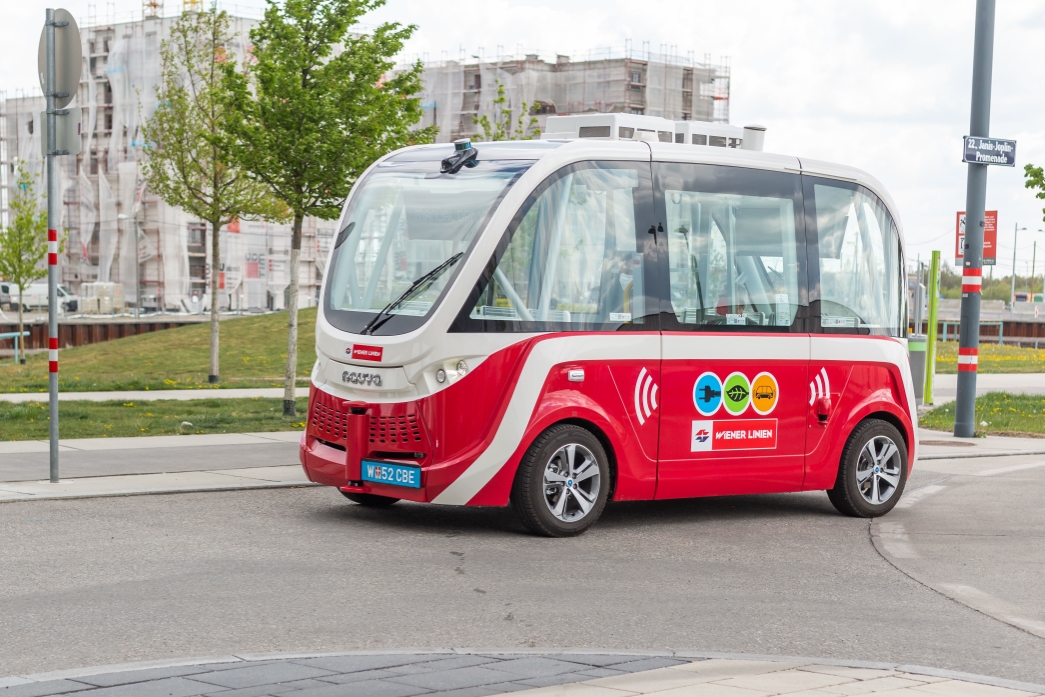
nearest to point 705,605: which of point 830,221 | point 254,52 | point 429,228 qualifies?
point 429,228

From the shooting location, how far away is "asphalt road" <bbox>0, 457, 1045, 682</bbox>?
20.5 ft

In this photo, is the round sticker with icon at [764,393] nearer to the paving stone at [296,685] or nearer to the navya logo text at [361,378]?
the navya logo text at [361,378]

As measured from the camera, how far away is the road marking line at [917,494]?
38.9ft

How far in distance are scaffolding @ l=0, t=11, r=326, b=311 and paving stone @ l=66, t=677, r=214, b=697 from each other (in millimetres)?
79014

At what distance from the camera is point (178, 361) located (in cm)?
3159

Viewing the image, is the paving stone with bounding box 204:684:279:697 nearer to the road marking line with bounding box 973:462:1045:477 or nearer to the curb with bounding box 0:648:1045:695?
the curb with bounding box 0:648:1045:695

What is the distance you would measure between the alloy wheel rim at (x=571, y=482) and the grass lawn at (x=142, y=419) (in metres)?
7.05

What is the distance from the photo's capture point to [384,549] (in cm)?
866

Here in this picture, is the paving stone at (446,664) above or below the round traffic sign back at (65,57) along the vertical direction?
below

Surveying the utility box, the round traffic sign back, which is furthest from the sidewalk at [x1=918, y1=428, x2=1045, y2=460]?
the utility box

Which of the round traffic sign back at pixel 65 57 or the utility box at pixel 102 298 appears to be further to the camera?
the utility box at pixel 102 298

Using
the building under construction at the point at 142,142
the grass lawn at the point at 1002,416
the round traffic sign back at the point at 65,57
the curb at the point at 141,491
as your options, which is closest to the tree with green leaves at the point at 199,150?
the grass lawn at the point at 1002,416

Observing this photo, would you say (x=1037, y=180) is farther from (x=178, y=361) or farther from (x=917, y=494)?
(x=178, y=361)

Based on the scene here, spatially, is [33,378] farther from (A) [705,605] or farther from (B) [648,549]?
(A) [705,605]
